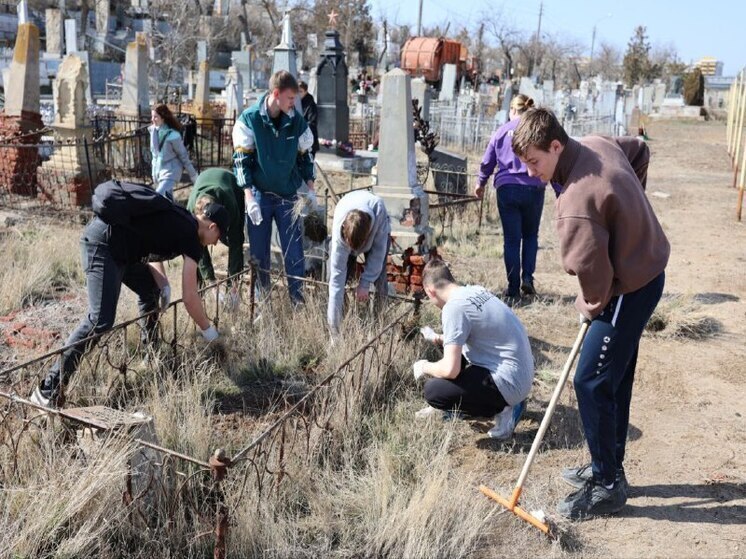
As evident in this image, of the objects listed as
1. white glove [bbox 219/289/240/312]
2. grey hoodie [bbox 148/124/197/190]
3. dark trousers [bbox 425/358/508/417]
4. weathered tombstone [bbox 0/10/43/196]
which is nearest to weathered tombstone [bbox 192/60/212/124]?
weathered tombstone [bbox 0/10/43/196]

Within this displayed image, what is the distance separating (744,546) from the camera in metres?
2.91

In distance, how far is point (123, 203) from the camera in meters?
3.47

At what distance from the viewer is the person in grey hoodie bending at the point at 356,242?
3926 mm

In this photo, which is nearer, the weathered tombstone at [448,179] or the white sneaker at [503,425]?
the white sneaker at [503,425]

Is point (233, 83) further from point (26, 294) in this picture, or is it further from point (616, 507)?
point (616, 507)

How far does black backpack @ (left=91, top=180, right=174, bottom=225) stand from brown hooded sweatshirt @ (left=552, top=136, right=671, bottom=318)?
6.33 feet

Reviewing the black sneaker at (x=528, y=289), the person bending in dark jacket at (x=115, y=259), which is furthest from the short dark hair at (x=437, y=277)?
the black sneaker at (x=528, y=289)

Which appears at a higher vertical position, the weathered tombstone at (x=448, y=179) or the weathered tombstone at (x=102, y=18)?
the weathered tombstone at (x=102, y=18)

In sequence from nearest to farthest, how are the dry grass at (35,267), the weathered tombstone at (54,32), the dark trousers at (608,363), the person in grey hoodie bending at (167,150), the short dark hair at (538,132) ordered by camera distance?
the short dark hair at (538,132) → the dark trousers at (608,363) → the dry grass at (35,267) → the person in grey hoodie bending at (167,150) → the weathered tombstone at (54,32)

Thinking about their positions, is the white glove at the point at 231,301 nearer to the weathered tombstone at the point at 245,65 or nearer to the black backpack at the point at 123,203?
the black backpack at the point at 123,203

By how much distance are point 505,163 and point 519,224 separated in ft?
1.73

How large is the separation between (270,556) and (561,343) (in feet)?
10.4

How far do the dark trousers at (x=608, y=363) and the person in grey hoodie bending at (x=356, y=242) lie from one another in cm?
146

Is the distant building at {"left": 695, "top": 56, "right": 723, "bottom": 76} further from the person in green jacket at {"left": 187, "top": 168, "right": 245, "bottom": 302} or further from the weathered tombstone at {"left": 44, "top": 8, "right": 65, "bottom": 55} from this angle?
the person in green jacket at {"left": 187, "top": 168, "right": 245, "bottom": 302}
